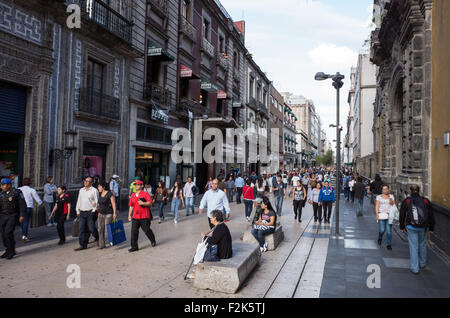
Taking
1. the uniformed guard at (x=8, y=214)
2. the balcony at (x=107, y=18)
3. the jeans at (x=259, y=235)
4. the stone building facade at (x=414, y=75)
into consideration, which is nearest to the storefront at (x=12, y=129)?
the uniformed guard at (x=8, y=214)

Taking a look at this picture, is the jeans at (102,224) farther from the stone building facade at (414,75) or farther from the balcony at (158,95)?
the balcony at (158,95)

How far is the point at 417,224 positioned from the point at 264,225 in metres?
3.38

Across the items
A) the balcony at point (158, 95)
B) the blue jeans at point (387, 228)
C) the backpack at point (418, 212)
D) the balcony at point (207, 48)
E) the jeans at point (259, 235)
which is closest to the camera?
the backpack at point (418, 212)

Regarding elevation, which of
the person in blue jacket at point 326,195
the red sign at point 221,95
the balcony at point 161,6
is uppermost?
the balcony at point 161,6

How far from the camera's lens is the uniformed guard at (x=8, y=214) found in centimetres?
732

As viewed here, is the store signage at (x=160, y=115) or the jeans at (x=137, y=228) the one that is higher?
the store signage at (x=160, y=115)

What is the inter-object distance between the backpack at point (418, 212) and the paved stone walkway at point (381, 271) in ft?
3.37

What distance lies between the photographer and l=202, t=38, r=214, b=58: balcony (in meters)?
24.2

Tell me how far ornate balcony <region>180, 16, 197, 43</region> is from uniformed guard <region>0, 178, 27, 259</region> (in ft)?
52.5

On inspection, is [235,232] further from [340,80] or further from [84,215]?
[340,80]

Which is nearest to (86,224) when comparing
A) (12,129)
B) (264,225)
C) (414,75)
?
(264,225)
